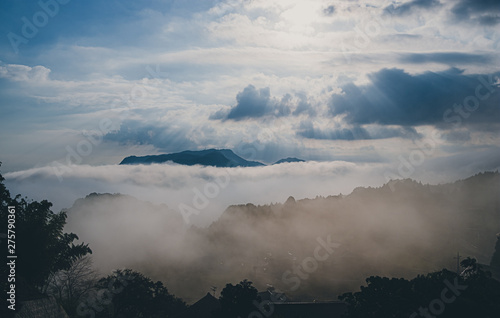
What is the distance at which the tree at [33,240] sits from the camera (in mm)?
33625

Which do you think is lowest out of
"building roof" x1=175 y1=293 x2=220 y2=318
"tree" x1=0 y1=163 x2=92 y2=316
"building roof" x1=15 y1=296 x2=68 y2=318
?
"building roof" x1=175 y1=293 x2=220 y2=318

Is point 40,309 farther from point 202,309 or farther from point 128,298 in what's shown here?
point 202,309

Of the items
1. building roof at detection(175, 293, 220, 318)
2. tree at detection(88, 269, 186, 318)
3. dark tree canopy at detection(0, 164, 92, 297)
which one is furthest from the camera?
building roof at detection(175, 293, 220, 318)

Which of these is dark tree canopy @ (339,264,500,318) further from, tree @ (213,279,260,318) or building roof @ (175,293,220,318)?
building roof @ (175,293,220,318)

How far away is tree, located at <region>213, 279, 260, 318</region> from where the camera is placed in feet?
148

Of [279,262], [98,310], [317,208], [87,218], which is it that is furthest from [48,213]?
[87,218]

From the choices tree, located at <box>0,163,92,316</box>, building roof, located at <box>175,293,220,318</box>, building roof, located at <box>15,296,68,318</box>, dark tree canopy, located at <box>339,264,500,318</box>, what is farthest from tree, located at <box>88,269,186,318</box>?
dark tree canopy, located at <box>339,264,500,318</box>

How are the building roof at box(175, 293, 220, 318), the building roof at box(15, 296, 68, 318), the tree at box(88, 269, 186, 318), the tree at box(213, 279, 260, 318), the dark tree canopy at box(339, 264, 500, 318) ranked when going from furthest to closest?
the building roof at box(175, 293, 220, 318), the tree at box(88, 269, 186, 318), the tree at box(213, 279, 260, 318), the dark tree canopy at box(339, 264, 500, 318), the building roof at box(15, 296, 68, 318)

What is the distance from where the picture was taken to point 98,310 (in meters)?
51.8

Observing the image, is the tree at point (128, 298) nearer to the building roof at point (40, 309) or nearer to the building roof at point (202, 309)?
the building roof at point (202, 309)

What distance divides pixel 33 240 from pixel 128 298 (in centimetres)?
2128

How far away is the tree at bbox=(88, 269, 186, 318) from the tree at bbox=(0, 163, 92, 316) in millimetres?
13570

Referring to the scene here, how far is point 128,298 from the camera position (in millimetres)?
53688

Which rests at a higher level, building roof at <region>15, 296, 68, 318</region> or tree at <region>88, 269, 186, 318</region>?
building roof at <region>15, 296, 68, 318</region>
